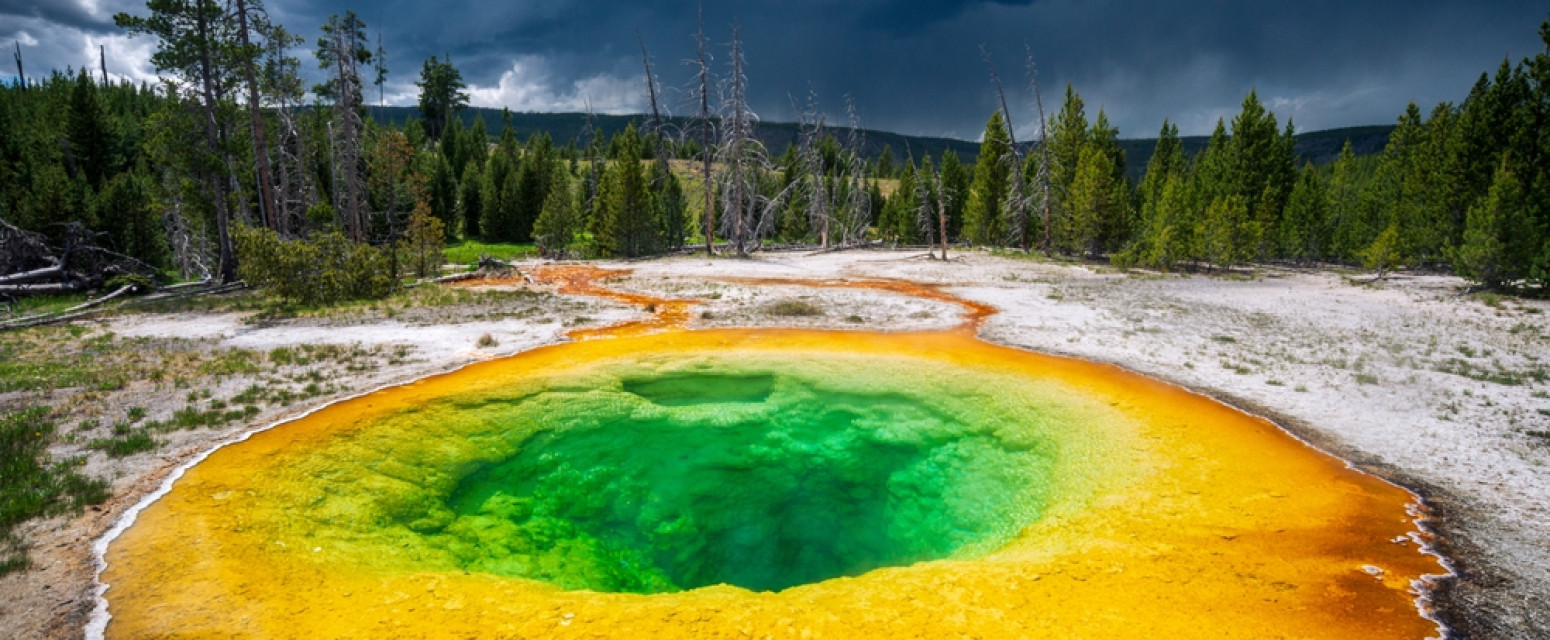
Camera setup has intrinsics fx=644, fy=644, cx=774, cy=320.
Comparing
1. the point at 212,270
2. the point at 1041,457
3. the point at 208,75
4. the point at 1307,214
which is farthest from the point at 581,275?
the point at 1307,214

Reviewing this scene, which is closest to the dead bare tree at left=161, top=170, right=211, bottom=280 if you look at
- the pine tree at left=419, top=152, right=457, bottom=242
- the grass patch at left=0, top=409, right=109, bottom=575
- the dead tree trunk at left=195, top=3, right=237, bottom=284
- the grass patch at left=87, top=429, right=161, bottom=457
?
the dead tree trunk at left=195, top=3, right=237, bottom=284

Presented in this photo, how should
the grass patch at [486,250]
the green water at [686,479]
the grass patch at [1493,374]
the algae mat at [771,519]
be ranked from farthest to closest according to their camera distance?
the grass patch at [486,250]
the grass patch at [1493,374]
the green water at [686,479]
the algae mat at [771,519]

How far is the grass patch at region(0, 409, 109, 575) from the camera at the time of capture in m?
5.94

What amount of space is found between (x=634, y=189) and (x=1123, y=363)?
34871mm

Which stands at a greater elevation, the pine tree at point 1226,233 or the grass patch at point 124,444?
the pine tree at point 1226,233

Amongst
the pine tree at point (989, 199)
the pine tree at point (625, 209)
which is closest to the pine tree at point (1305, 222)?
the pine tree at point (989, 199)

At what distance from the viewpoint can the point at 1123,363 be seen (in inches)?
553

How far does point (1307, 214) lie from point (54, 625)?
184 ft

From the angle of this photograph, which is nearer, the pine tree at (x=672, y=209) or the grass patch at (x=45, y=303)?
the grass patch at (x=45, y=303)

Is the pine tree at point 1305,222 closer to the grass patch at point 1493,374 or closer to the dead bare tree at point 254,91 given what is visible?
the grass patch at point 1493,374

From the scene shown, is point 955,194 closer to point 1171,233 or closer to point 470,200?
point 1171,233

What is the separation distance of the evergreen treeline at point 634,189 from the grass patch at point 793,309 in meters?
13.7

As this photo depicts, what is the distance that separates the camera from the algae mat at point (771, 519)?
5438mm

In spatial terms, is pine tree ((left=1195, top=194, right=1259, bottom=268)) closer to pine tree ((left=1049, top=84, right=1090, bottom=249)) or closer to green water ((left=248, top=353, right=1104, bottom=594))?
pine tree ((left=1049, top=84, right=1090, bottom=249))
